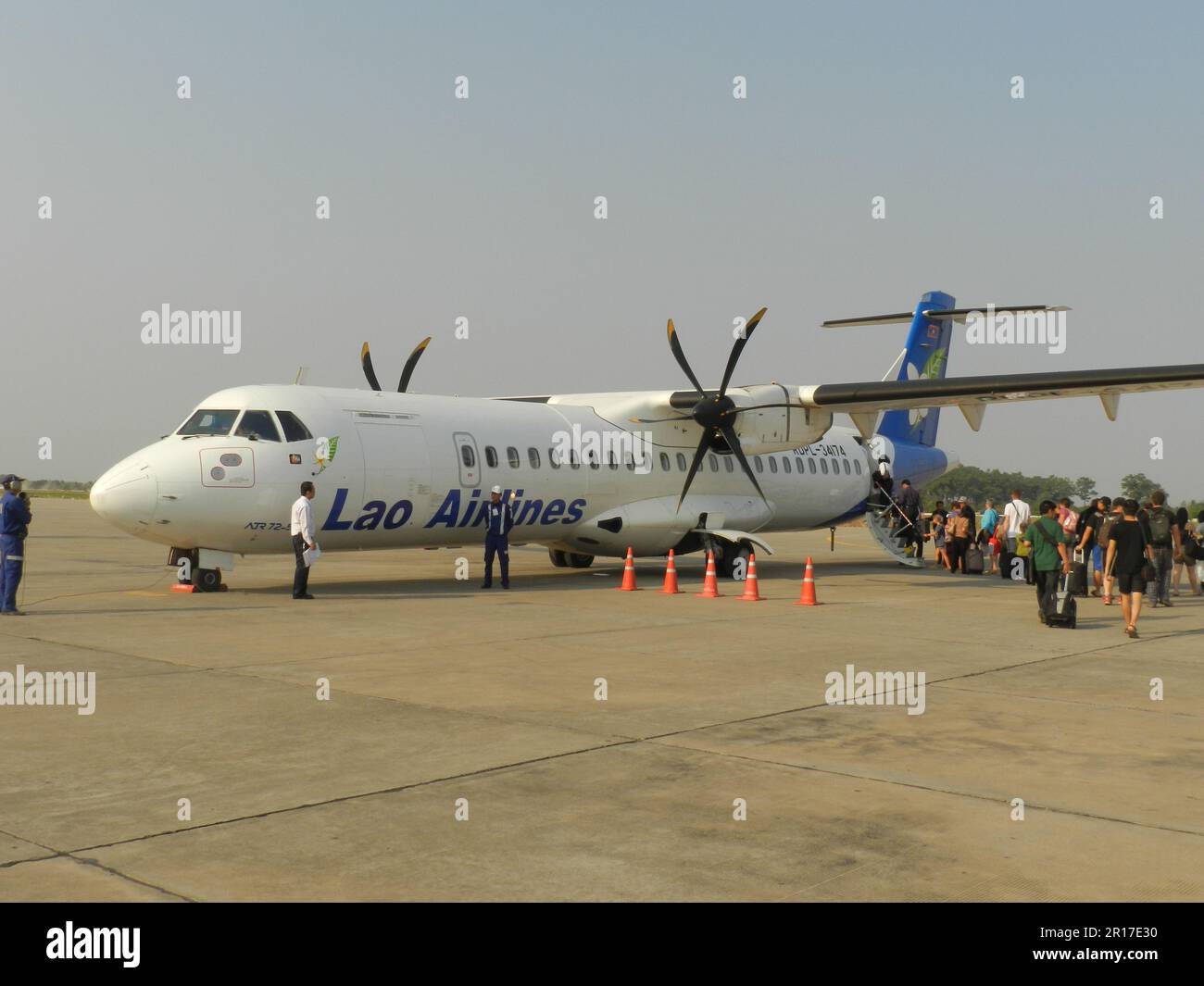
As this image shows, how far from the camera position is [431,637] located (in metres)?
12.0

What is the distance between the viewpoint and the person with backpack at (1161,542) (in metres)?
16.5

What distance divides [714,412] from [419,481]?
6226 mm

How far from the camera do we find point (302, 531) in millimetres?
15367

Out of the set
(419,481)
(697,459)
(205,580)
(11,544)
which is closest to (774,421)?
(697,459)

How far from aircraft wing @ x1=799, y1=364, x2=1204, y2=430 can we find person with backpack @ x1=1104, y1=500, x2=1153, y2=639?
644cm

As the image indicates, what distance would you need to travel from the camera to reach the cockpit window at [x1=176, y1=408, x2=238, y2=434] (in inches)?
620

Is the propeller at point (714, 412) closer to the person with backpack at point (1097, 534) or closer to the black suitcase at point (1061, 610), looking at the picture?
the person with backpack at point (1097, 534)

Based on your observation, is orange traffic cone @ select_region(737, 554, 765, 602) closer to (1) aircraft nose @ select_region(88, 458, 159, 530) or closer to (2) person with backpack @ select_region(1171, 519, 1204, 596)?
(2) person with backpack @ select_region(1171, 519, 1204, 596)
